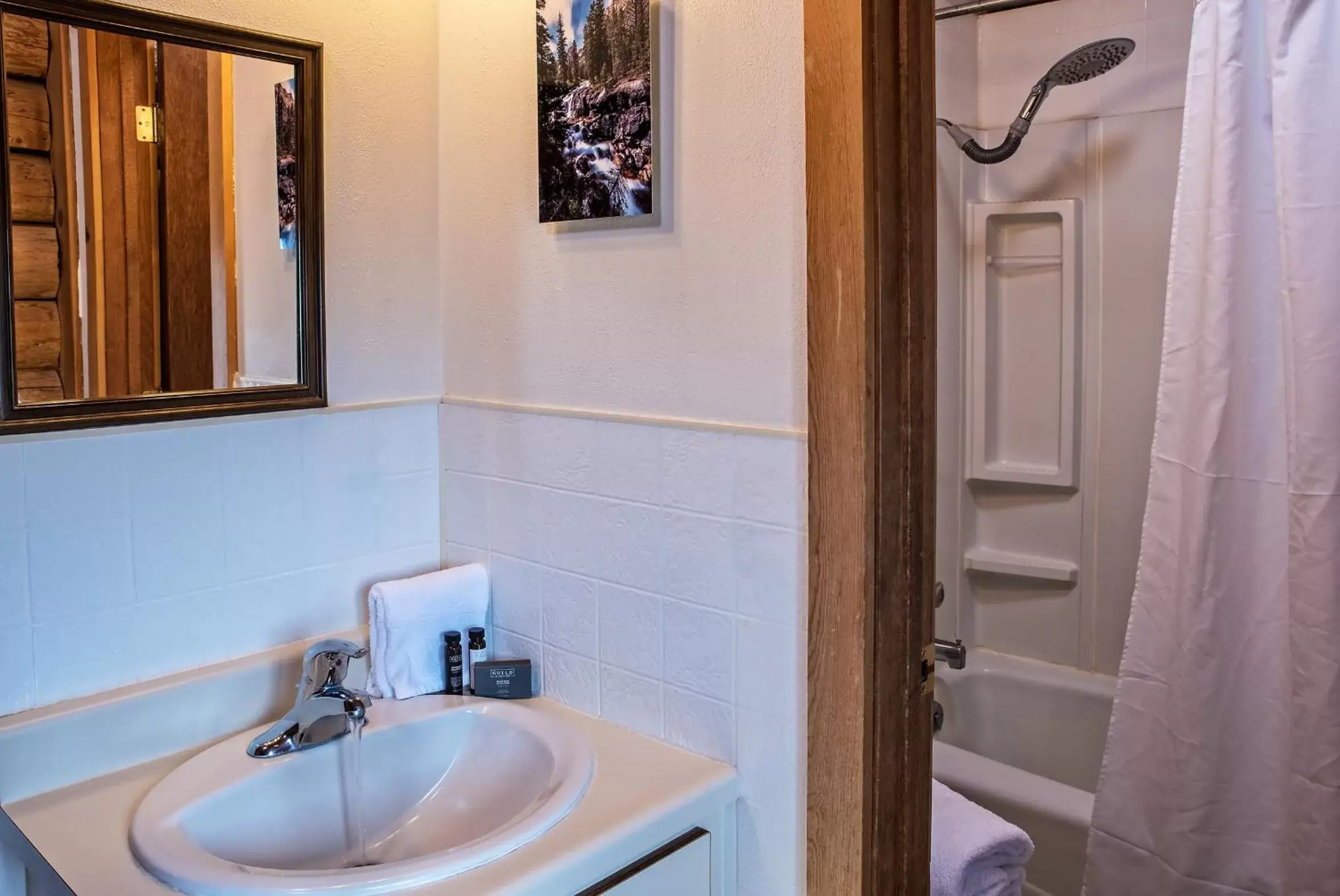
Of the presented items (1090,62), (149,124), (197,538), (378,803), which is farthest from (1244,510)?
(149,124)

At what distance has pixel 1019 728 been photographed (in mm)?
2539

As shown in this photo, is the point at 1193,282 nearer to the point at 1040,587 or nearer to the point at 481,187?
the point at 1040,587

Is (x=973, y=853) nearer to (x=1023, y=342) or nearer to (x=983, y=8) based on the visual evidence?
(x=1023, y=342)

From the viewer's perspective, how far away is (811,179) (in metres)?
1.22

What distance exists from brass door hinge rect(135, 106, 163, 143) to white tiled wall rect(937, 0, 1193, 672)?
161 centimetres

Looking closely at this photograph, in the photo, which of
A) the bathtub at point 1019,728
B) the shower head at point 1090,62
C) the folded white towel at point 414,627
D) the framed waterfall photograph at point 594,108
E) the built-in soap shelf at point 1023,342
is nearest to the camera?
the framed waterfall photograph at point 594,108

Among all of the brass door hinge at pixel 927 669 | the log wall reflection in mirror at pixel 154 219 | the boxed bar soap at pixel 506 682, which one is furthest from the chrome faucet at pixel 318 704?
the brass door hinge at pixel 927 669

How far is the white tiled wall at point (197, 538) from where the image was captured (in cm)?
132

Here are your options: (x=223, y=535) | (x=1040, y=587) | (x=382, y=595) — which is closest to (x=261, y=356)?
(x=223, y=535)

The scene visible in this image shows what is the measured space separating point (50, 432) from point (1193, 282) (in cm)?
173

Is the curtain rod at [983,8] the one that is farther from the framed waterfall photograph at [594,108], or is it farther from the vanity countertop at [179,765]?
the vanity countertop at [179,765]

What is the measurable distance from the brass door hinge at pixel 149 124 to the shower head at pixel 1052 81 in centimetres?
156

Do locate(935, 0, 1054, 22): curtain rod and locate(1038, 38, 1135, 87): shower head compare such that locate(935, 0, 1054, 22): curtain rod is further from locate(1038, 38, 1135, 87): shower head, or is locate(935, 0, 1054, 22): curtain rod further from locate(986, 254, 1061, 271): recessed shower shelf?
locate(986, 254, 1061, 271): recessed shower shelf

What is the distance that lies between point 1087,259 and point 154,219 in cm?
189
